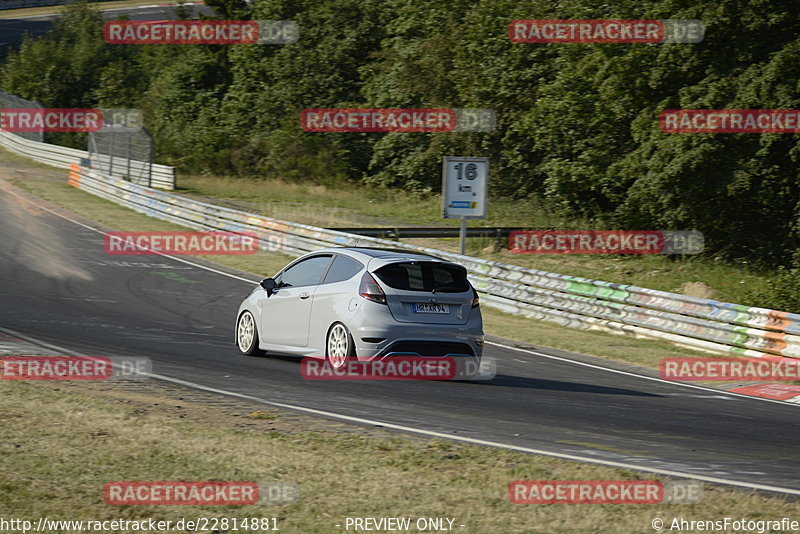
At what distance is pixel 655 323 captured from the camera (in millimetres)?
17984

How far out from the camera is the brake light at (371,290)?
11.1 meters

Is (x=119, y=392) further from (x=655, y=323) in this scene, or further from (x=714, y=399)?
(x=655, y=323)

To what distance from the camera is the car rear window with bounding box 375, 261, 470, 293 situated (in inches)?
444

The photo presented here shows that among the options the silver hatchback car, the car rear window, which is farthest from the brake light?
the car rear window

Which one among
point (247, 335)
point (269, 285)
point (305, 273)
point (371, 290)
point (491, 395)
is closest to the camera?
point (491, 395)

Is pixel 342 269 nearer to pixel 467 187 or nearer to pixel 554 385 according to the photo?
pixel 554 385

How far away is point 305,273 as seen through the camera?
488 inches

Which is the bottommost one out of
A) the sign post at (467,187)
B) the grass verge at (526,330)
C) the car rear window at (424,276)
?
the grass verge at (526,330)

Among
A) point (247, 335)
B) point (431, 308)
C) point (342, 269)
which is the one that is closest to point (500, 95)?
point (247, 335)

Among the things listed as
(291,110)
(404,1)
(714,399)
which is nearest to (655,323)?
(714,399)

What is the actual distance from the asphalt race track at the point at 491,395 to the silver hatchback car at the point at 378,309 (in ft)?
1.48

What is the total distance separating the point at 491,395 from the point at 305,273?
3089 mm

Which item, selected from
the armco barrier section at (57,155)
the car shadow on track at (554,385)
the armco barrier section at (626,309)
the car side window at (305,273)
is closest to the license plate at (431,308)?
the car shadow on track at (554,385)

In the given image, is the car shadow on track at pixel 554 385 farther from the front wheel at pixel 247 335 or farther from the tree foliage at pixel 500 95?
the tree foliage at pixel 500 95
